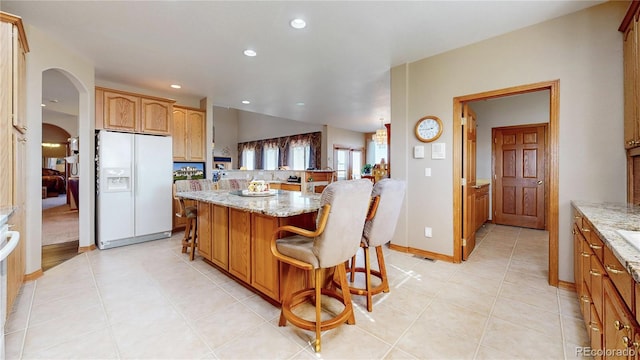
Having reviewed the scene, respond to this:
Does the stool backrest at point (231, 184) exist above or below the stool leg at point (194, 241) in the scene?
above

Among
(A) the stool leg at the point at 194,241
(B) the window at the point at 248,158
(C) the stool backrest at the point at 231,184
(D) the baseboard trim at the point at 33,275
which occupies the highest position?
(B) the window at the point at 248,158

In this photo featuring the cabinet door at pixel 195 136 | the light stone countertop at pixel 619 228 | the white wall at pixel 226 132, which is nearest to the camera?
the light stone countertop at pixel 619 228

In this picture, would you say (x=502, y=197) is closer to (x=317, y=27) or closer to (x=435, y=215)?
(x=435, y=215)

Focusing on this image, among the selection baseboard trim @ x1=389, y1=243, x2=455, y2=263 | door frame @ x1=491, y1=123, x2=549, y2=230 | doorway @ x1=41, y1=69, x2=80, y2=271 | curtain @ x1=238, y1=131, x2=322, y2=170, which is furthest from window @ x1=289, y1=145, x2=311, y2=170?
baseboard trim @ x1=389, y1=243, x2=455, y2=263

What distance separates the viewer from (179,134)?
484 cm

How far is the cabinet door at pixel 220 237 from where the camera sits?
8.62 feet

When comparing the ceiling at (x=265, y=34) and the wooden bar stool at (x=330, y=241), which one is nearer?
the wooden bar stool at (x=330, y=241)

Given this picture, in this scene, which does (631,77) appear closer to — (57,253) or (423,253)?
(423,253)

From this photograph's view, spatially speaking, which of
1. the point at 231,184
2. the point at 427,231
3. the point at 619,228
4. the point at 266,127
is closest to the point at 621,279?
the point at 619,228

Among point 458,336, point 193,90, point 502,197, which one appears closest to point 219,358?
point 458,336

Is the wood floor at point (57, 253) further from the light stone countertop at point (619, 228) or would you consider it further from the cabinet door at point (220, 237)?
the light stone countertop at point (619, 228)

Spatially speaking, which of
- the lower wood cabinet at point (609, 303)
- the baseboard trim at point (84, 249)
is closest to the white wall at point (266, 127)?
the baseboard trim at point (84, 249)

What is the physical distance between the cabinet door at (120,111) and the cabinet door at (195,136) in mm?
978

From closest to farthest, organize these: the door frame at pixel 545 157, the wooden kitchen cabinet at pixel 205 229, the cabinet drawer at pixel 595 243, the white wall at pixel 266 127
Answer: the cabinet drawer at pixel 595 243 → the wooden kitchen cabinet at pixel 205 229 → the door frame at pixel 545 157 → the white wall at pixel 266 127
